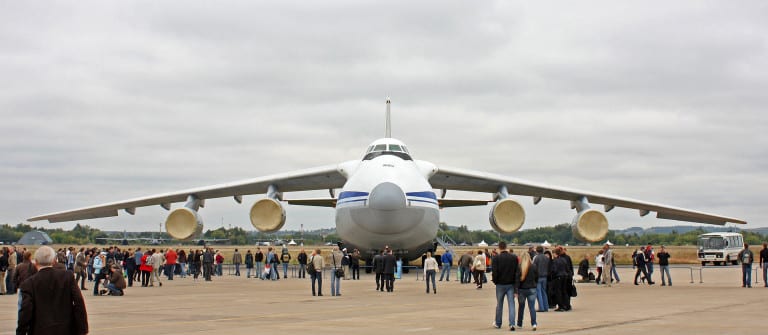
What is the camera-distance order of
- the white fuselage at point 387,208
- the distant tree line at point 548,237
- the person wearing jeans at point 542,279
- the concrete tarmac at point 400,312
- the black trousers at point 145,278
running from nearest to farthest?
1. the concrete tarmac at point 400,312
2. the person wearing jeans at point 542,279
3. the white fuselage at point 387,208
4. the black trousers at point 145,278
5. the distant tree line at point 548,237

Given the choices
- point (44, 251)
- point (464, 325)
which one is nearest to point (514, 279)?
point (464, 325)

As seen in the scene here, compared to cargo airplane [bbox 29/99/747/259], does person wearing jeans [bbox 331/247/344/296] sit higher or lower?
lower

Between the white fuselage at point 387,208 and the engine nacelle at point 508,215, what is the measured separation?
7.26 feet

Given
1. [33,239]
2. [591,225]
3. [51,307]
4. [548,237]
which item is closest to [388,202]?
[591,225]

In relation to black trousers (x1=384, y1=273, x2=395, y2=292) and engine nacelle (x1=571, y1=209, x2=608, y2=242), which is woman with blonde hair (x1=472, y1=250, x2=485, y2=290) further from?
engine nacelle (x1=571, y1=209, x2=608, y2=242)

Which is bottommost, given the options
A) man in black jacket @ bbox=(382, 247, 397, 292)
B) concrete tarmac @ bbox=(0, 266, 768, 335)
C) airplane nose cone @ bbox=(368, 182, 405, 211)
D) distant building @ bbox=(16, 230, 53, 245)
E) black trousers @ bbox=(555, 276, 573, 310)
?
concrete tarmac @ bbox=(0, 266, 768, 335)

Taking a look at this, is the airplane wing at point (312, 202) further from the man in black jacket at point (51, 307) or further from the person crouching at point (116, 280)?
the man in black jacket at point (51, 307)

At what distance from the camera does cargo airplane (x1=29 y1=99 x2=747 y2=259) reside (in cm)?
2316

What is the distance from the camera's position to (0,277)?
64.5 feet

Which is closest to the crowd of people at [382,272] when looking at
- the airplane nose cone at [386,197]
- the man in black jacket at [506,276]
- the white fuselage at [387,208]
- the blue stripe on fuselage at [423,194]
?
the man in black jacket at [506,276]

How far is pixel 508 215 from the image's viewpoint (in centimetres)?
2620

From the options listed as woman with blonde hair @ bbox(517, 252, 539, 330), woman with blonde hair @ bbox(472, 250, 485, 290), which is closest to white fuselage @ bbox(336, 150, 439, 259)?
woman with blonde hair @ bbox(472, 250, 485, 290)

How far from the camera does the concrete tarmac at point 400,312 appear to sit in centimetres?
1093

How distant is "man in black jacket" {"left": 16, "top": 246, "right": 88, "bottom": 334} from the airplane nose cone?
1591 centimetres
